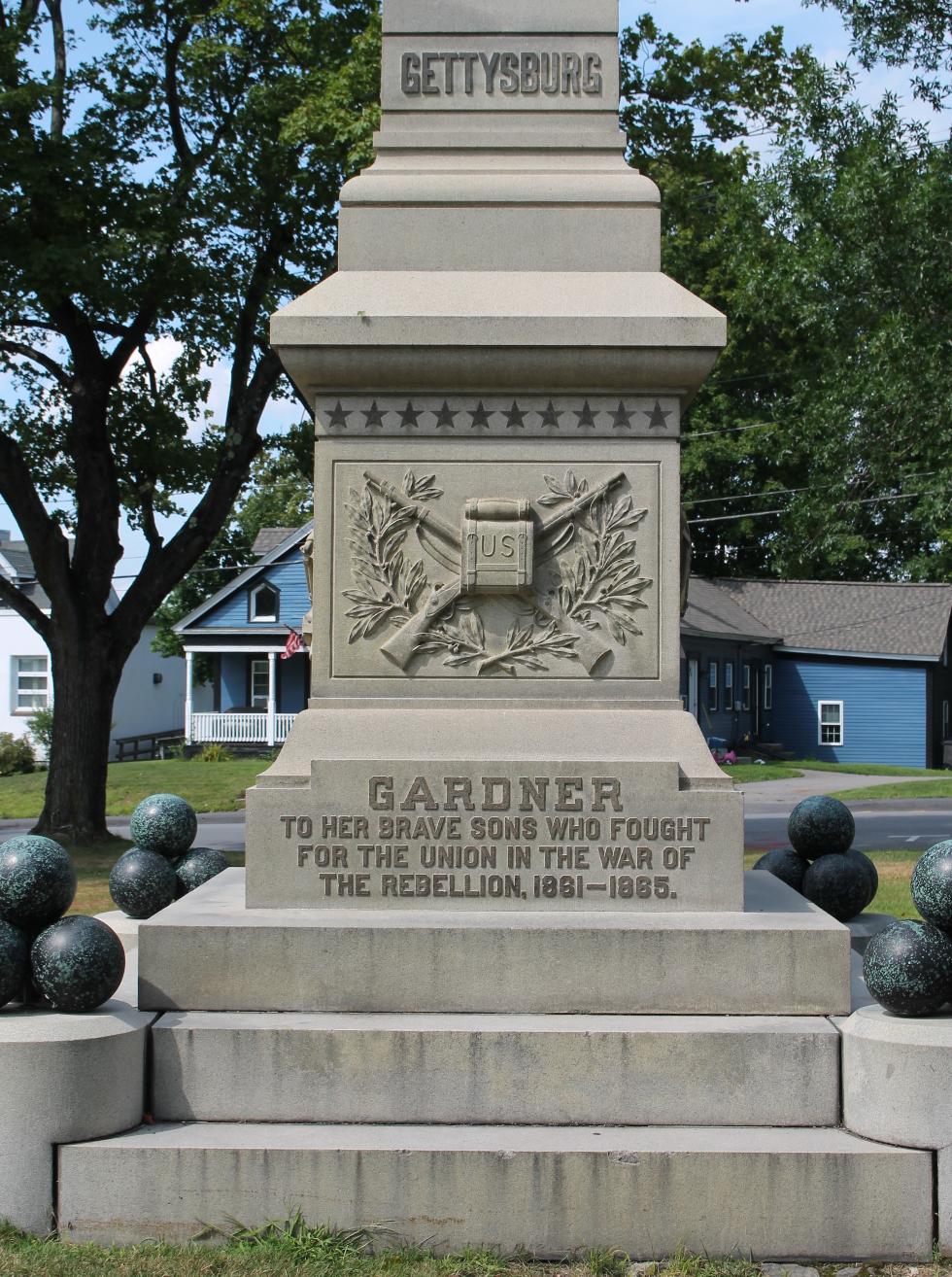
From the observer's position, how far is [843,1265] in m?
4.31

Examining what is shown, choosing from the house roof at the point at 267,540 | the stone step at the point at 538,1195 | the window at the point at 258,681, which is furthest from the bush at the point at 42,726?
the stone step at the point at 538,1195

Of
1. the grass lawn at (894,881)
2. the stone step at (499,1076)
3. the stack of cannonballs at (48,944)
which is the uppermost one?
the stack of cannonballs at (48,944)

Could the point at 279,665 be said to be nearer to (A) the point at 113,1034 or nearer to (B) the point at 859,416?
(B) the point at 859,416

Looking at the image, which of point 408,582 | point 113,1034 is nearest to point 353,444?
point 408,582

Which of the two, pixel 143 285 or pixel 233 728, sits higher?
pixel 143 285

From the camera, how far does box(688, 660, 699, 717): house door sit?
38.7 metres

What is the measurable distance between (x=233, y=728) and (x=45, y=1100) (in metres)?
36.8

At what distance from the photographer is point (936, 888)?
15.3 ft

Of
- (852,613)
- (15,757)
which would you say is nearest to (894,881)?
(15,757)

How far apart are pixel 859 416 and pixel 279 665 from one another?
2622 cm

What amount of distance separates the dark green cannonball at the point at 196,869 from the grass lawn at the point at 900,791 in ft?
70.2

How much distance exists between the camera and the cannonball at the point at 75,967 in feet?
15.0

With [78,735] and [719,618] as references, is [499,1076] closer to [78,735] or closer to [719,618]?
[78,735]

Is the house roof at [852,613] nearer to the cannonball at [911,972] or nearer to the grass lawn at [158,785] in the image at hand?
the grass lawn at [158,785]
